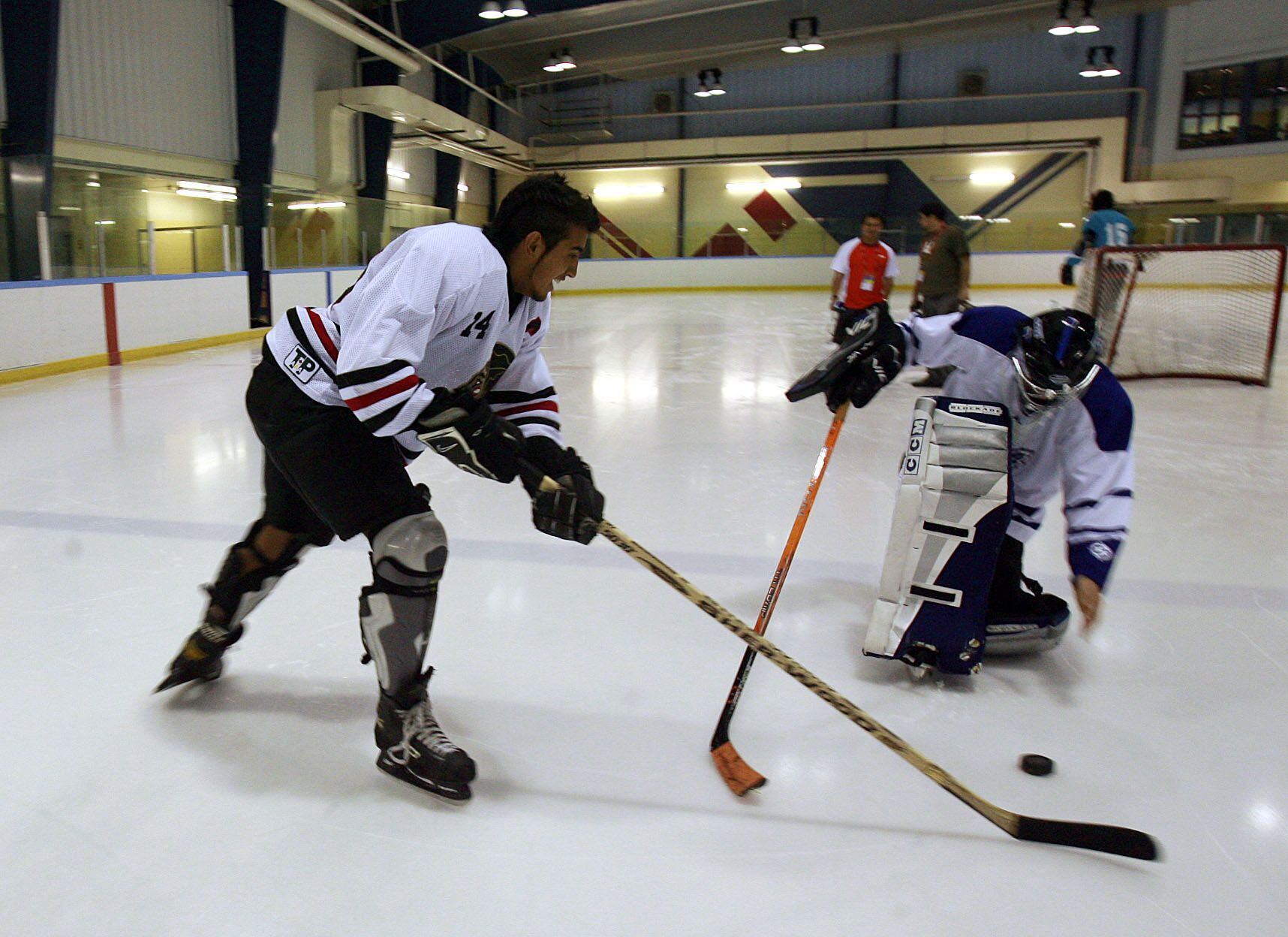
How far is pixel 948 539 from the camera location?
197 centimetres

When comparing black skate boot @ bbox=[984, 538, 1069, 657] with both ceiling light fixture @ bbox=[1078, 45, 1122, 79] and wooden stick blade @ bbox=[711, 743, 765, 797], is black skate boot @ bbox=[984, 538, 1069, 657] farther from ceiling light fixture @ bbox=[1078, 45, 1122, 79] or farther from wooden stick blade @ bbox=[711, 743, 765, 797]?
ceiling light fixture @ bbox=[1078, 45, 1122, 79]

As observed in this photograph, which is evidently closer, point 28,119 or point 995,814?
point 995,814

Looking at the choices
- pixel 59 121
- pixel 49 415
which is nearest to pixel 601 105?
pixel 59 121

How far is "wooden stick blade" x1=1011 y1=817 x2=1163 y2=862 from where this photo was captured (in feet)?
4.78

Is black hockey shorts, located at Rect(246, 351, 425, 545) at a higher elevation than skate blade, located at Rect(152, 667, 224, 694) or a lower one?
higher

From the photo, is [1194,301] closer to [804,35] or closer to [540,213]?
[804,35]

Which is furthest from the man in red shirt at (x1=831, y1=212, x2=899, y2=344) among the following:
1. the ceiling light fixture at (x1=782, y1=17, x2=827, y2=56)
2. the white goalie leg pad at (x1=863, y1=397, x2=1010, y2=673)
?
the ceiling light fixture at (x1=782, y1=17, x2=827, y2=56)

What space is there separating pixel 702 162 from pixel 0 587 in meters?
18.5

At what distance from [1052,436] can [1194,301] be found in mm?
8506

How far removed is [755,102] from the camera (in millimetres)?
19484

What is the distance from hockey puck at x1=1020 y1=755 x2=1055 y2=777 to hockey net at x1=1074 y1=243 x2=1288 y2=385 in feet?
16.3

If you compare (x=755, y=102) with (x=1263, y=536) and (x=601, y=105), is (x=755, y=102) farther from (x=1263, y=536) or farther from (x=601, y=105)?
(x=1263, y=536)

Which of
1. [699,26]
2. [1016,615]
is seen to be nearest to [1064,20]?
[699,26]

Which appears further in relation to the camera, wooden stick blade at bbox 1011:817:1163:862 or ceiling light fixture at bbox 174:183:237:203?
ceiling light fixture at bbox 174:183:237:203
